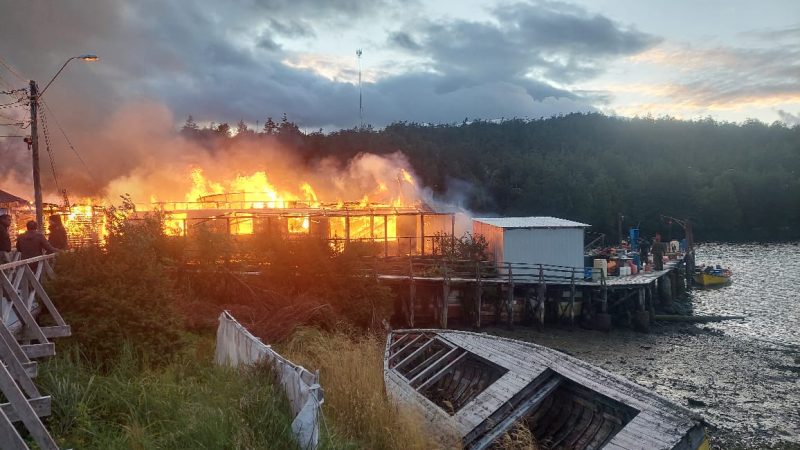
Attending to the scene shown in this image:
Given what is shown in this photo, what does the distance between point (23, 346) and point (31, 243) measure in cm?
359

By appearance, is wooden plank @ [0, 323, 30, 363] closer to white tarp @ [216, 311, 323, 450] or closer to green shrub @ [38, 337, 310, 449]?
green shrub @ [38, 337, 310, 449]

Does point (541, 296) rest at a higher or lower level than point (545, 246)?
lower

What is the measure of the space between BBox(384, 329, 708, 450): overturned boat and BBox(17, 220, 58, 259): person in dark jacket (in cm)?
757

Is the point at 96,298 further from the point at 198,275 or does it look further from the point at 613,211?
the point at 613,211

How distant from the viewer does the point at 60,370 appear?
8.66m

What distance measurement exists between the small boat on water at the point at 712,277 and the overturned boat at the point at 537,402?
98.9 feet

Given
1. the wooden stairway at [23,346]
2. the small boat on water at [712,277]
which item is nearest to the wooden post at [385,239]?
the wooden stairway at [23,346]

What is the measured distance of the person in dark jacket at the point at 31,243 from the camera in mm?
11094

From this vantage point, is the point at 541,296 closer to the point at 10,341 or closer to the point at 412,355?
the point at 412,355

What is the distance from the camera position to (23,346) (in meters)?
8.41

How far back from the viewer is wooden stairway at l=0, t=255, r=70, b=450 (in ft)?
19.8

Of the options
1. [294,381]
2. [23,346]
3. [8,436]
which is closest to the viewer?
[8,436]

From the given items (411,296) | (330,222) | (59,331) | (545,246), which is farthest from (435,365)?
(330,222)

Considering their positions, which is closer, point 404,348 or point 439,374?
point 439,374
